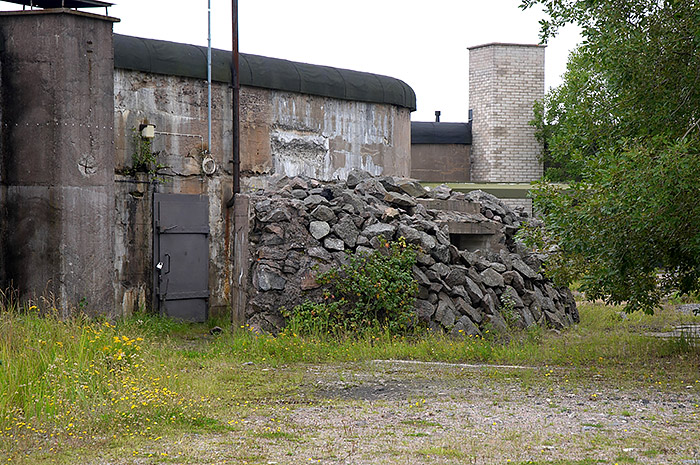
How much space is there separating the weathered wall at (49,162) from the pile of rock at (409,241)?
98.5 inches

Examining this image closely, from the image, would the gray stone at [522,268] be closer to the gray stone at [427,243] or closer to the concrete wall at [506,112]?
the gray stone at [427,243]

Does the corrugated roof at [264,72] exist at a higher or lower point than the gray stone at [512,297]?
higher

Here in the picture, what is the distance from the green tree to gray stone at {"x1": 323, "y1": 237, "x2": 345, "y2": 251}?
10.3 ft

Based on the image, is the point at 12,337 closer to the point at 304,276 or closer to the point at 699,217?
the point at 304,276

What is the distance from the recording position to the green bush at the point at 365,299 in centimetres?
1125

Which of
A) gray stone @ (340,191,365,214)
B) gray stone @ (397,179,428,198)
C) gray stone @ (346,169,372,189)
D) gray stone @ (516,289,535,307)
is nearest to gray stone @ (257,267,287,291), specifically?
gray stone @ (340,191,365,214)

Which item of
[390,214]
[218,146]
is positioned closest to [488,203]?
[390,214]

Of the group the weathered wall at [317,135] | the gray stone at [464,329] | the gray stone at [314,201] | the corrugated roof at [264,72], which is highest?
the corrugated roof at [264,72]

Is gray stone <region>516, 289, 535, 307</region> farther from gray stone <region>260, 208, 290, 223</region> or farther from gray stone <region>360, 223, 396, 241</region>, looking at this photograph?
gray stone <region>260, 208, 290, 223</region>

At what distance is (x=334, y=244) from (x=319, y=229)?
353 millimetres

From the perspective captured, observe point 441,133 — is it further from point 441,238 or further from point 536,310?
point 441,238

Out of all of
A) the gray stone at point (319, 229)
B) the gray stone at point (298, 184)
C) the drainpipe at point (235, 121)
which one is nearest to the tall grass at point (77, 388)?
the gray stone at point (319, 229)

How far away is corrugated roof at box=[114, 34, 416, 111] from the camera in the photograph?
44.2 feet

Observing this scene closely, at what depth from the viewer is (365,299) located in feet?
37.8
